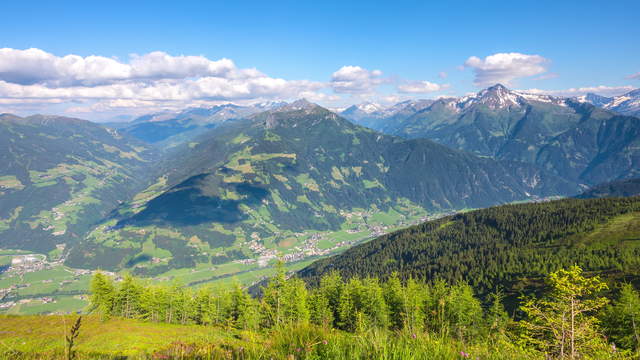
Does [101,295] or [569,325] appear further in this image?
[101,295]

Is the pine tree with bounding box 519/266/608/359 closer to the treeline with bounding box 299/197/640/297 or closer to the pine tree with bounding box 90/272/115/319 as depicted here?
the pine tree with bounding box 90/272/115/319

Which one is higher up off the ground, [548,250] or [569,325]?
[569,325]

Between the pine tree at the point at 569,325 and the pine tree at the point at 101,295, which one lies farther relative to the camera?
the pine tree at the point at 101,295

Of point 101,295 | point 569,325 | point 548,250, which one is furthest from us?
point 548,250

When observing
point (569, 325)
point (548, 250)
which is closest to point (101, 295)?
point (569, 325)

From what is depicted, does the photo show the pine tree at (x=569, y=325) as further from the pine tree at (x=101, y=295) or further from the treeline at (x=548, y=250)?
the treeline at (x=548, y=250)

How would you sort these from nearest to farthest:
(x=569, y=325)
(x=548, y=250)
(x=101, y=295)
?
(x=569, y=325)
(x=101, y=295)
(x=548, y=250)

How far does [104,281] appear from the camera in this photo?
75125 millimetres

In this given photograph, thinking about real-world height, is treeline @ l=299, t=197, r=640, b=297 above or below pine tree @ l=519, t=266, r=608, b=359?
below

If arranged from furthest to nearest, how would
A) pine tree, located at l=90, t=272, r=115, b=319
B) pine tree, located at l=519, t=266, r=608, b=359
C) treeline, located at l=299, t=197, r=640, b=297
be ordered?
1. treeline, located at l=299, t=197, r=640, b=297
2. pine tree, located at l=90, t=272, r=115, b=319
3. pine tree, located at l=519, t=266, r=608, b=359

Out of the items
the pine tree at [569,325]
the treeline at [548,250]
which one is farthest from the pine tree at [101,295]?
the pine tree at [569,325]

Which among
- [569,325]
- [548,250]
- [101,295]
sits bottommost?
[548,250]

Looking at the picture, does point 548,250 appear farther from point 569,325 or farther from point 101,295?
point 569,325

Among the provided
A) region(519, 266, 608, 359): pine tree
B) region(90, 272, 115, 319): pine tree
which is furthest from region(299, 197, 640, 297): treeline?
region(519, 266, 608, 359): pine tree
